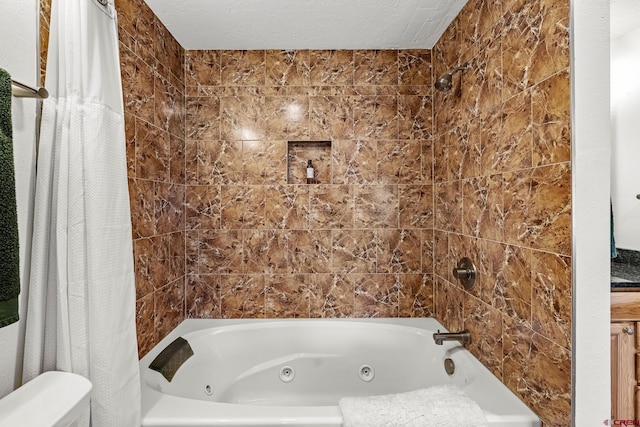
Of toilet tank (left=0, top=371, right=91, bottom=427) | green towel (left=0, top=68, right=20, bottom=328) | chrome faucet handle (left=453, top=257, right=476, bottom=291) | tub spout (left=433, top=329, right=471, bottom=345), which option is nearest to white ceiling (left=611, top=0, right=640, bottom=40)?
chrome faucet handle (left=453, top=257, right=476, bottom=291)

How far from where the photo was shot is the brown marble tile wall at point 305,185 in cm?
234

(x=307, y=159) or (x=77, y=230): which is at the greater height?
(x=307, y=159)

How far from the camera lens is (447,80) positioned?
1.92m

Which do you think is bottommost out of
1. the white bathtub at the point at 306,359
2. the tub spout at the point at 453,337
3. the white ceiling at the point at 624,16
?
the white bathtub at the point at 306,359

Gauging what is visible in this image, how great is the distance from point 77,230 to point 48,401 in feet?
1.55

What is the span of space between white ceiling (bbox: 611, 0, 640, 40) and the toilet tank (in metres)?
2.14

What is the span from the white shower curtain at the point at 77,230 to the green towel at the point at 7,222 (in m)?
0.18

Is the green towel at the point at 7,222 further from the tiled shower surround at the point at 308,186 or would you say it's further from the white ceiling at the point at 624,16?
the white ceiling at the point at 624,16

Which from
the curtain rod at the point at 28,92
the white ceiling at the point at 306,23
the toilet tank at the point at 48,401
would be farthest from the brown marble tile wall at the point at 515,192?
the curtain rod at the point at 28,92

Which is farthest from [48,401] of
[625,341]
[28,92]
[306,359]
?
[625,341]

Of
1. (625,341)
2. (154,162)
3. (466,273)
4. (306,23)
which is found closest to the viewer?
(625,341)

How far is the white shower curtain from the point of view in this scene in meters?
1.03

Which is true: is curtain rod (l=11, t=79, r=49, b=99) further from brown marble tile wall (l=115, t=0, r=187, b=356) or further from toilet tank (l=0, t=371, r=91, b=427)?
toilet tank (l=0, t=371, r=91, b=427)

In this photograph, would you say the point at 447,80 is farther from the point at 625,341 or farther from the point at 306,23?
the point at 625,341
